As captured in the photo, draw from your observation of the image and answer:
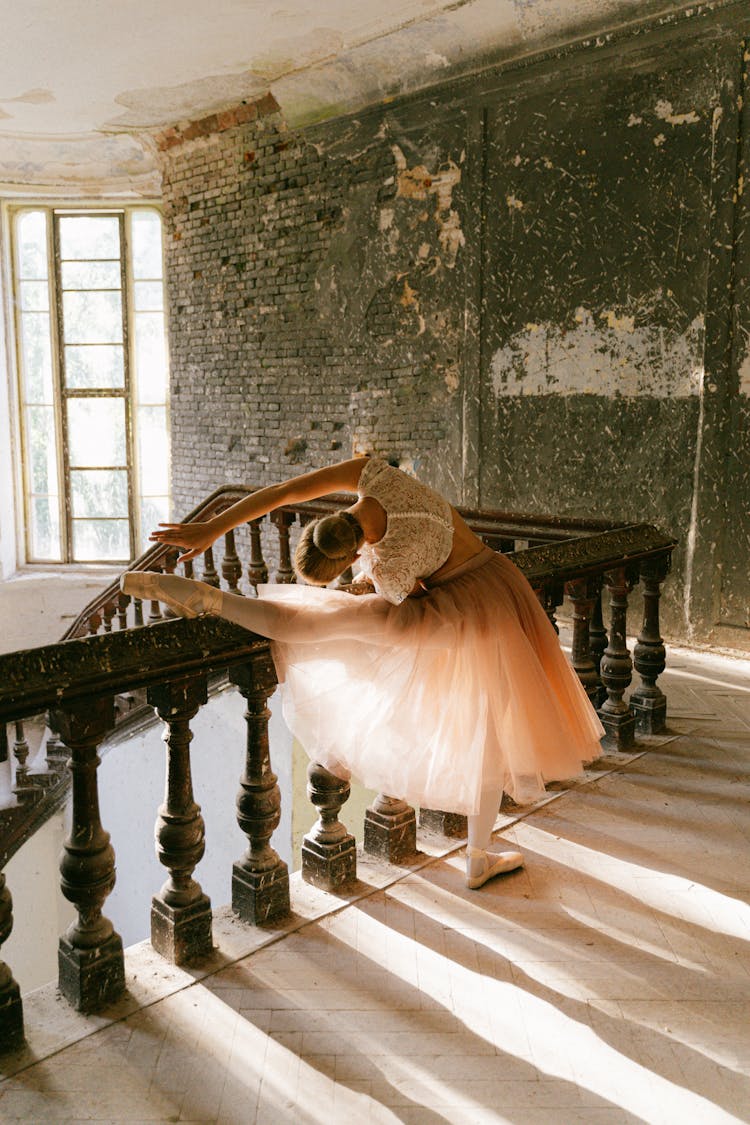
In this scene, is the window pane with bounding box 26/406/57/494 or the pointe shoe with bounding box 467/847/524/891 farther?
the window pane with bounding box 26/406/57/494

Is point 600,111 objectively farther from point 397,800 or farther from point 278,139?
point 397,800

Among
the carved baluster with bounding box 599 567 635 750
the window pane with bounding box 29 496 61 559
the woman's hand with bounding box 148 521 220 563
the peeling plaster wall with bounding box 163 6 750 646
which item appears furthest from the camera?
the window pane with bounding box 29 496 61 559

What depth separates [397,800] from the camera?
272 centimetres

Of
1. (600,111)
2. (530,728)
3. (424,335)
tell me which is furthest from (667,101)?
(530,728)

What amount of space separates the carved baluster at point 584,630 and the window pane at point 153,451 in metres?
8.00

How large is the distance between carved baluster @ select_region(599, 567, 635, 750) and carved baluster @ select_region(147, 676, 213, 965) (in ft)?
6.49

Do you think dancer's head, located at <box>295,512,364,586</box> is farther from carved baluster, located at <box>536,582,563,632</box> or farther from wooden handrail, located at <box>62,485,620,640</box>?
wooden handrail, located at <box>62,485,620,640</box>

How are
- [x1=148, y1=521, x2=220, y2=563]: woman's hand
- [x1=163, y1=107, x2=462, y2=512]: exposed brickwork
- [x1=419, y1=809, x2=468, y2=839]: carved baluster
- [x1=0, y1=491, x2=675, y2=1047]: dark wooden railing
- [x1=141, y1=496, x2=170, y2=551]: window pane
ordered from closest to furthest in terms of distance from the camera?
[x1=0, y1=491, x2=675, y2=1047]: dark wooden railing
[x1=148, y1=521, x2=220, y2=563]: woman's hand
[x1=419, y1=809, x2=468, y2=839]: carved baluster
[x1=163, y1=107, x2=462, y2=512]: exposed brickwork
[x1=141, y1=496, x2=170, y2=551]: window pane

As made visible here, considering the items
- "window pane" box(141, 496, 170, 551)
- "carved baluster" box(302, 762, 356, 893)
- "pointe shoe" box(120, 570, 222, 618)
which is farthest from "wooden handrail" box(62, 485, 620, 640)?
"window pane" box(141, 496, 170, 551)

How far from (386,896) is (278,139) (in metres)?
7.65

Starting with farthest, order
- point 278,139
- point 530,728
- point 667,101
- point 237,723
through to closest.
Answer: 1. point 278,139
2. point 237,723
3. point 667,101
4. point 530,728

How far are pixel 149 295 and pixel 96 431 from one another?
1.72 metres

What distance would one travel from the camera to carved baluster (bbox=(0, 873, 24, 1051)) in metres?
1.89

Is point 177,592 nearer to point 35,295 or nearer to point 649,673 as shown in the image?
point 649,673
